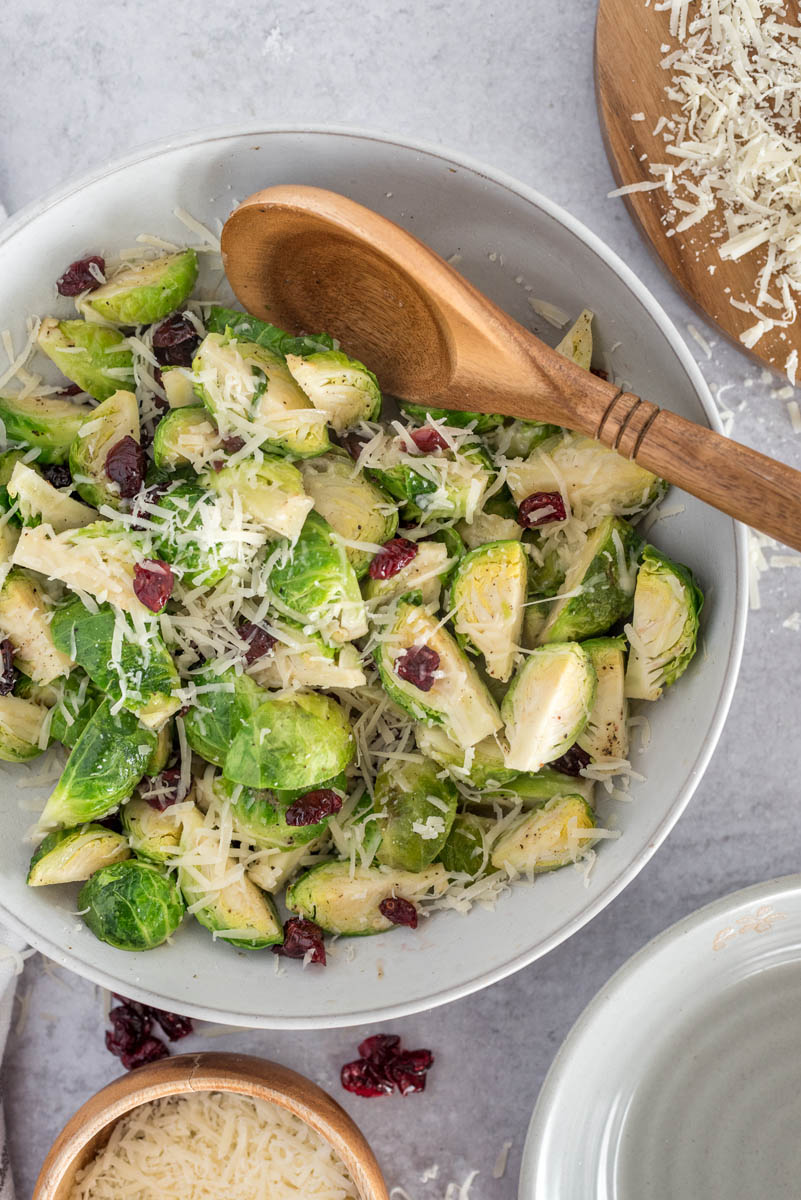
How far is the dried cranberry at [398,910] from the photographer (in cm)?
171

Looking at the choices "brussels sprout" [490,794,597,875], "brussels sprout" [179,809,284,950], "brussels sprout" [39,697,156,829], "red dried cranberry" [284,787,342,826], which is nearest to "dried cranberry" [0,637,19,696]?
"brussels sprout" [39,697,156,829]

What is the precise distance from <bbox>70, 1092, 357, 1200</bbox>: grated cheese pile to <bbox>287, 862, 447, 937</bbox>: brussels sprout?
0.48m

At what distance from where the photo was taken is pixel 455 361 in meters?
1.62

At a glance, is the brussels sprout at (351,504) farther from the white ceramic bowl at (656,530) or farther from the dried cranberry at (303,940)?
the dried cranberry at (303,940)

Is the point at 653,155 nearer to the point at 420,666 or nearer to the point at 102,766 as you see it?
the point at 420,666

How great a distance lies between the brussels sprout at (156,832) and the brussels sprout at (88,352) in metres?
0.61

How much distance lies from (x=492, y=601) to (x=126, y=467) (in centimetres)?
62

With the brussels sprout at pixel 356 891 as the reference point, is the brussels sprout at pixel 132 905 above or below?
below

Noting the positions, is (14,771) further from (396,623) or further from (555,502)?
(555,502)

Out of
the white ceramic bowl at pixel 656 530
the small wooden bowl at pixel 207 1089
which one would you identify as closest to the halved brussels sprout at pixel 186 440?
the white ceramic bowl at pixel 656 530

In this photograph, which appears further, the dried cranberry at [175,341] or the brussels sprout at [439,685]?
the dried cranberry at [175,341]

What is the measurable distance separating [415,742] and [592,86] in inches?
51.0

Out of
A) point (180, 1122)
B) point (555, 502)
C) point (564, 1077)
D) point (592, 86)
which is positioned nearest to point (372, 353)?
point (555, 502)

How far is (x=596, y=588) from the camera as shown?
64.4 inches
